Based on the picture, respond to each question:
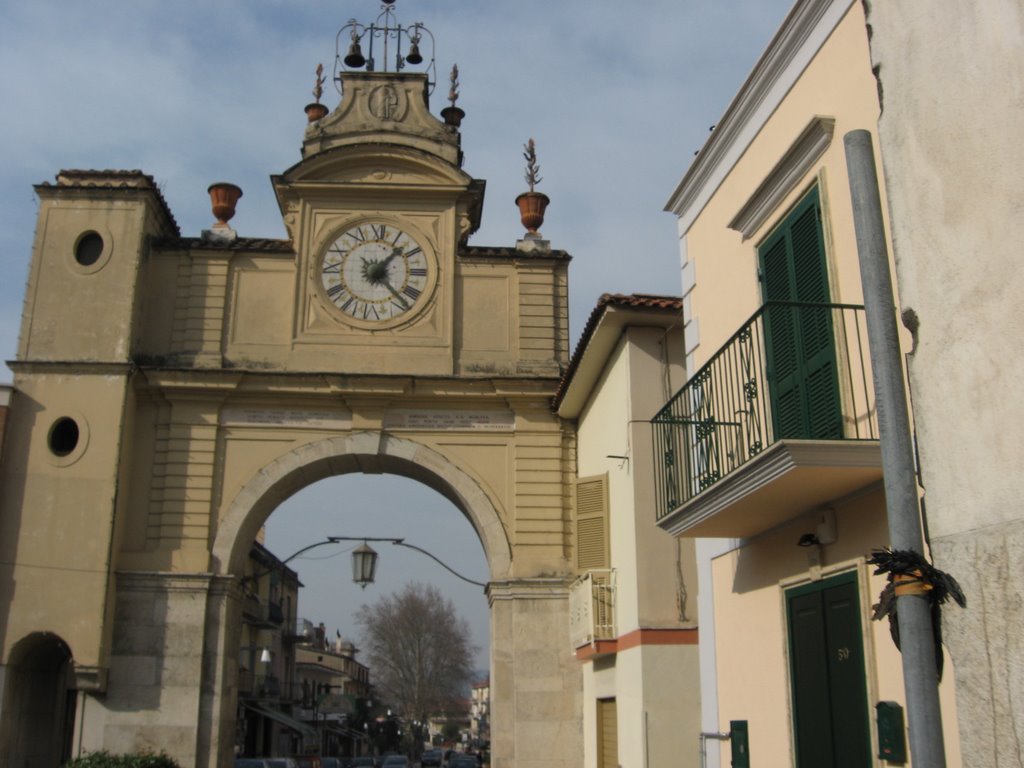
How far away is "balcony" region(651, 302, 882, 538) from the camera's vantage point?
6.57m

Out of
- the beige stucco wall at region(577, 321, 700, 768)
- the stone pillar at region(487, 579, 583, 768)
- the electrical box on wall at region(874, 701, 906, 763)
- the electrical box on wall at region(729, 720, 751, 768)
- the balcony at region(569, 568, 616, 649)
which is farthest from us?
the stone pillar at region(487, 579, 583, 768)

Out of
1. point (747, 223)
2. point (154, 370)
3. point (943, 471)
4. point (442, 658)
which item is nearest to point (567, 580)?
point (154, 370)

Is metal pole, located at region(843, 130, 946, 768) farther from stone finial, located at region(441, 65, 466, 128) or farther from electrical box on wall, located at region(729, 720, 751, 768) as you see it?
stone finial, located at region(441, 65, 466, 128)

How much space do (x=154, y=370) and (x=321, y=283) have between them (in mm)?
3269

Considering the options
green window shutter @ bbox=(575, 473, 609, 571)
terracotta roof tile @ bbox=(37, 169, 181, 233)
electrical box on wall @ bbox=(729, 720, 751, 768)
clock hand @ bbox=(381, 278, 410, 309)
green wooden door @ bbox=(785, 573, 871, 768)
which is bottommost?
electrical box on wall @ bbox=(729, 720, 751, 768)

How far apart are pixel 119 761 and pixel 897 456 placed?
15.4 metres

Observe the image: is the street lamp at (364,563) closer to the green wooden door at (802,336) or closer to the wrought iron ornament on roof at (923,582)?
the green wooden door at (802,336)

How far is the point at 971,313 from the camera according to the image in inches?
145

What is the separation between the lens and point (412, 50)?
21891 millimetres

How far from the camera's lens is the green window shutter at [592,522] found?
15.7 meters

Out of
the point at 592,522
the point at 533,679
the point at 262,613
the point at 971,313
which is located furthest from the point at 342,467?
the point at 262,613

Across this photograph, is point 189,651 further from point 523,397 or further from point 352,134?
point 352,134

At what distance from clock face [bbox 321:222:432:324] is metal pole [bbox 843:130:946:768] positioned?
16.3 meters

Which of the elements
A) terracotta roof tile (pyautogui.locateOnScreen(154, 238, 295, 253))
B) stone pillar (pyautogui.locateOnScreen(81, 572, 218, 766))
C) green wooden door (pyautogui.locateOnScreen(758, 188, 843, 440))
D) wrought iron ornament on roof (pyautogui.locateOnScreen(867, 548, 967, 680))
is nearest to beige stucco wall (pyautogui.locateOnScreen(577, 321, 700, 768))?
green wooden door (pyautogui.locateOnScreen(758, 188, 843, 440))
